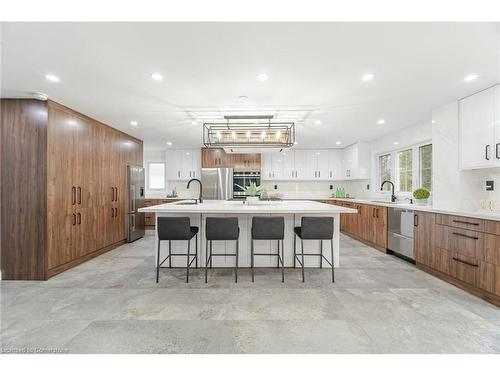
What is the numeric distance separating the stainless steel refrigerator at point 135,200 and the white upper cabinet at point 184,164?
149 cm

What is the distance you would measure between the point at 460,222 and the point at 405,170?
96.3 inches

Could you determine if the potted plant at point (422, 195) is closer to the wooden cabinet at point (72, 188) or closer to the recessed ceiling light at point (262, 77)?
the recessed ceiling light at point (262, 77)

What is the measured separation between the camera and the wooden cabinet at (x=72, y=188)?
308 cm

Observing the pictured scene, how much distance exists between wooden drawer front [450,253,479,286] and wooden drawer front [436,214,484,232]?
0.36 m

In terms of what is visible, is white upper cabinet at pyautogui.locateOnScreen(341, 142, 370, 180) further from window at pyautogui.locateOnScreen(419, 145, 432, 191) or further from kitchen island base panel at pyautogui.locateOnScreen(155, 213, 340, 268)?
kitchen island base panel at pyautogui.locateOnScreen(155, 213, 340, 268)

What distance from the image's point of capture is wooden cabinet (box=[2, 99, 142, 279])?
3.08m

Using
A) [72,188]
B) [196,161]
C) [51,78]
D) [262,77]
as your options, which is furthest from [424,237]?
[196,161]

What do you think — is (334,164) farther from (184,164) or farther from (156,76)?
(156,76)

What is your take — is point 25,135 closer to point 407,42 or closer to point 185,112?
point 185,112

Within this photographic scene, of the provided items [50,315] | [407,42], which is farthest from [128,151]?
[407,42]

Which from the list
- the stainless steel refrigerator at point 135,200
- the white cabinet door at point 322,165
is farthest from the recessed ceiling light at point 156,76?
the white cabinet door at point 322,165

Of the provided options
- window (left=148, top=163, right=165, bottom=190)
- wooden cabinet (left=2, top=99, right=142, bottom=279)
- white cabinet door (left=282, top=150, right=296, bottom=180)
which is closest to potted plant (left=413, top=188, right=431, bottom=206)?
white cabinet door (left=282, top=150, right=296, bottom=180)

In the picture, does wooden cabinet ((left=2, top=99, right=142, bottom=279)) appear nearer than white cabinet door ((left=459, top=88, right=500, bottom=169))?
No
